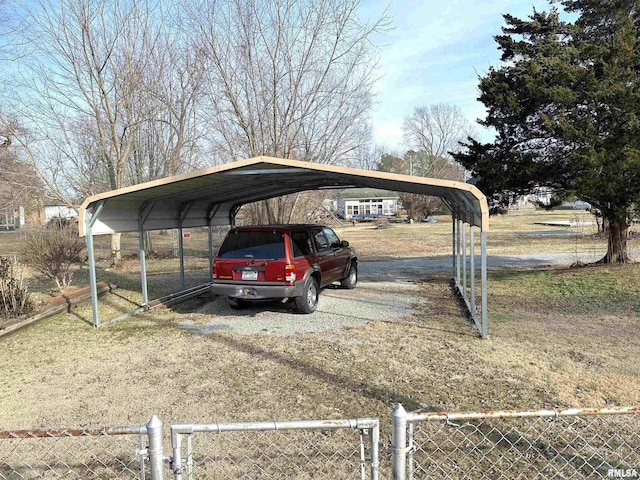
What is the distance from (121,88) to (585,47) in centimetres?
1475

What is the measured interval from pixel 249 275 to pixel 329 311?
183cm

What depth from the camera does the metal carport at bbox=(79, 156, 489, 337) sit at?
22.7 ft

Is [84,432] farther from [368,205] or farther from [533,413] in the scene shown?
[368,205]

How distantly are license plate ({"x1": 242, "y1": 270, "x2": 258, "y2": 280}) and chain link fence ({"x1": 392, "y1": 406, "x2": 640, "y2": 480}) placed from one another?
4608mm

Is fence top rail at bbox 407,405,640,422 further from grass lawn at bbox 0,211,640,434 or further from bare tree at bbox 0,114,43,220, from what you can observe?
bare tree at bbox 0,114,43,220

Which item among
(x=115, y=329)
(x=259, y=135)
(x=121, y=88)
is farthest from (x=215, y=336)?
(x=121, y=88)

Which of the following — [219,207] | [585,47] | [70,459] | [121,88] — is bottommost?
[70,459]

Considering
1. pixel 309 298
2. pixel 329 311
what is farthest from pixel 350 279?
pixel 309 298

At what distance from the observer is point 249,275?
26.6 ft

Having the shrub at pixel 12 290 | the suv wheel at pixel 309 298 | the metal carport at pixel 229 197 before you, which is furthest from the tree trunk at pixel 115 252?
the suv wheel at pixel 309 298

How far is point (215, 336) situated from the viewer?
7.30 meters

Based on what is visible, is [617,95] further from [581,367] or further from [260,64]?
[260,64]

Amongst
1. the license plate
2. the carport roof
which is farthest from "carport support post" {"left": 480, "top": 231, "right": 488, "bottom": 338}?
the license plate

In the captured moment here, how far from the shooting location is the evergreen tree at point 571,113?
9062mm
